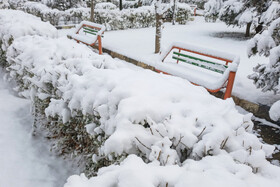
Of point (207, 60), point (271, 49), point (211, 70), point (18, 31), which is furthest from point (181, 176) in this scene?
point (18, 31)

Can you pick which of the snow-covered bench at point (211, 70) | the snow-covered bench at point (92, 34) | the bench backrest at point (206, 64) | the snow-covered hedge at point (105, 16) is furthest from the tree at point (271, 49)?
the snow-covered hedge at point (105, 16)

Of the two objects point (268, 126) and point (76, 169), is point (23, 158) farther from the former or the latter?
point (268, 126)

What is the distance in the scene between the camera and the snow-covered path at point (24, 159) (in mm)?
2961

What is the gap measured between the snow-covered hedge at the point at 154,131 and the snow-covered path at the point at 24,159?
0.41 metres

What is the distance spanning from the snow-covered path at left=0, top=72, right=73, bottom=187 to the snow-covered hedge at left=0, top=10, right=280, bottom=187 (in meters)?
0.41

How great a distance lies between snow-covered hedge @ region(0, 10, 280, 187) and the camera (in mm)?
1417

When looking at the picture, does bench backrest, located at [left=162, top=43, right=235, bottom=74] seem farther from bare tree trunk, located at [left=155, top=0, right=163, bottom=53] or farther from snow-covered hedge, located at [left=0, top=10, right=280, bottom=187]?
bare tree trunk, located at [left=155, top=0, right=163, bottom=53]

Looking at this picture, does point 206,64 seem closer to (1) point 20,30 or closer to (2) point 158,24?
(2) point 158,24

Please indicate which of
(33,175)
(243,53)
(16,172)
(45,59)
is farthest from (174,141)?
(243,53)

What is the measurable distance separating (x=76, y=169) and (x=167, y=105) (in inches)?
69.5

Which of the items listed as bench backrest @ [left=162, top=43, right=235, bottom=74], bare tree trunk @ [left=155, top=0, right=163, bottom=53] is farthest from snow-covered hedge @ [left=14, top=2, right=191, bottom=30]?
bench backrest @ [left=162, top=43, right=235, bottom=74]

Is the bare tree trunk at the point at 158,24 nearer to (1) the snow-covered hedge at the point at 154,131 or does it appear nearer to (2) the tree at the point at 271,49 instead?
(2) the tree at the point at 271,49

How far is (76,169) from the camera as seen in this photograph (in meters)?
3.17

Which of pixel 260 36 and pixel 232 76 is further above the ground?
pixel 260 36
